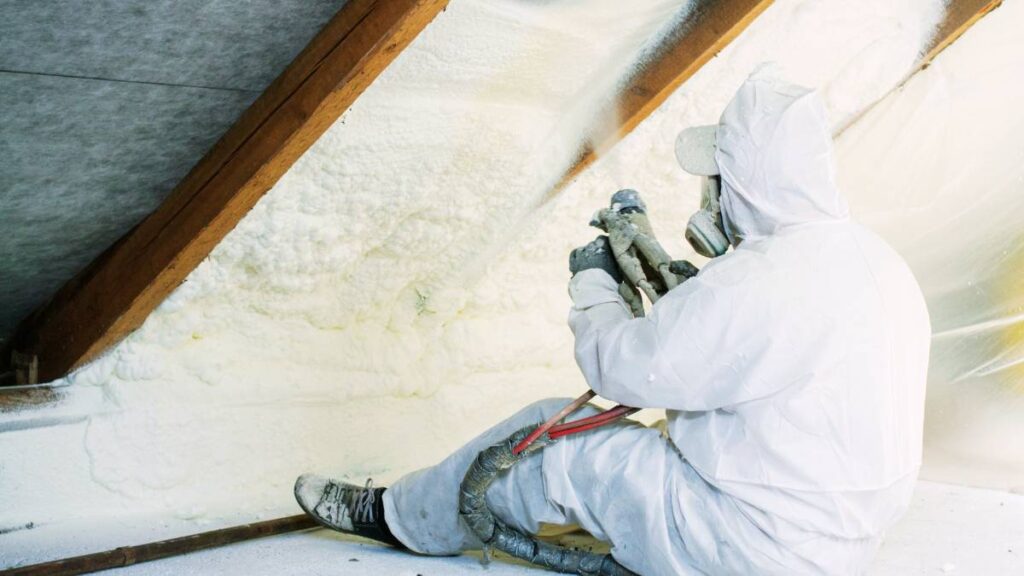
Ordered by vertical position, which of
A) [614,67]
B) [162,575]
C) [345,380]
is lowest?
[162,575]

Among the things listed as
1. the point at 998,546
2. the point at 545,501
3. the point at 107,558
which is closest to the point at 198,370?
the point at 107,558

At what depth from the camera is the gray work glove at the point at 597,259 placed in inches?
73.8

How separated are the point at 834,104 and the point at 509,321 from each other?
41.7 inches

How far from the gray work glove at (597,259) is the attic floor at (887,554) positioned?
1.84 feet

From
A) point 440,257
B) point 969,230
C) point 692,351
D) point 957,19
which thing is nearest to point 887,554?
point 692,351

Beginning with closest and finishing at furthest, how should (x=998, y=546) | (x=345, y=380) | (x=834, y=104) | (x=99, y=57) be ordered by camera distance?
(x=99, y=57) < (x=998, y=546) < (x=345, y=380) < (x=834, y=104)

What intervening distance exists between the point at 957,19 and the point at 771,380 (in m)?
1.53

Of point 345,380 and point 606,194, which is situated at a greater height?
point 606,194

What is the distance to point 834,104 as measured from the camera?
9.13 ft

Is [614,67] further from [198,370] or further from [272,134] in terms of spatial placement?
[198,370]

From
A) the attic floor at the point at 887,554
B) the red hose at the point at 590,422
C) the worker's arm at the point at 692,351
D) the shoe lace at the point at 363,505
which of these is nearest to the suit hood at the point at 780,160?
the worker's arm at the point at 692,351

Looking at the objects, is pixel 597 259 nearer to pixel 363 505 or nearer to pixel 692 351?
pixel 692 351

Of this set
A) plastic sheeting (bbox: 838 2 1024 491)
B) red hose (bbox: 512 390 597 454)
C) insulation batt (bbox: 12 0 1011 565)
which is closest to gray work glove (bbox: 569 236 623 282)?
red hose (bbox: 512 390 597 454)

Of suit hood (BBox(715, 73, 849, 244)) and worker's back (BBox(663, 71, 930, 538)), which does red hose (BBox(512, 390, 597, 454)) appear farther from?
suit hood (BBox(715, 73, 849, 244))
